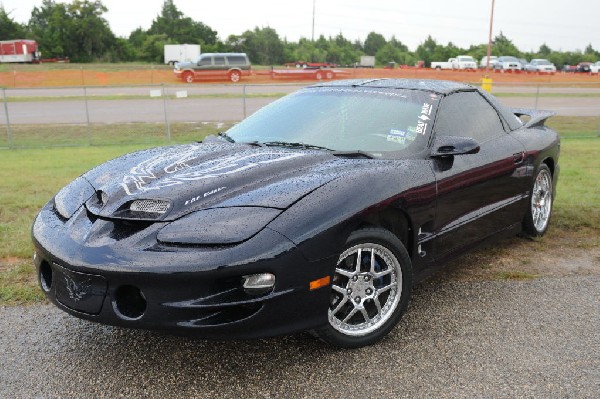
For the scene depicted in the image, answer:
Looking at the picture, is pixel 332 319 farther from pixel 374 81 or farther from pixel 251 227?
pixel 374 81

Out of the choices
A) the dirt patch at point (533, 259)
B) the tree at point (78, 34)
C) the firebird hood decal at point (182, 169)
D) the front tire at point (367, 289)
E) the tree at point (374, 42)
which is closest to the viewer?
the front tire at point (367, 289)

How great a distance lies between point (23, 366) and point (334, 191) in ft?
5.95

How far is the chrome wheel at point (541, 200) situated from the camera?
5174 mm

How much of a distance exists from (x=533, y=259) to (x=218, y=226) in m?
3.10

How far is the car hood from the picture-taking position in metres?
3.00

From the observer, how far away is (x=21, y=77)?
1256 inches

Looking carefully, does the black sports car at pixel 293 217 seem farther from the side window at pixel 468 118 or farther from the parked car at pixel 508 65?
the parked car at pixel 508 65

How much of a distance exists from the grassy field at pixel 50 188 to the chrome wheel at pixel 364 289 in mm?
2103

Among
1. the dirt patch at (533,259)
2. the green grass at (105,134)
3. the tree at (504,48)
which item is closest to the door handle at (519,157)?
the dirt patch at (533,259)

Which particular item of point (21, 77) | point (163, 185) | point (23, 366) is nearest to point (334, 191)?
point (163, 185)

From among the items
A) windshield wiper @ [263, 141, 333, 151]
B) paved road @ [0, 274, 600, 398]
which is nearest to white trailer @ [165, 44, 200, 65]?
windshield wiper @ [263, 141, 333, 151]

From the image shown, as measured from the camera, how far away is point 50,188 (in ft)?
24.8

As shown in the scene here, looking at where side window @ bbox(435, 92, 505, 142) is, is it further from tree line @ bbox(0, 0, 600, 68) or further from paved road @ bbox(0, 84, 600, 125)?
tree line @ bbox(0, 0, 600, 68)

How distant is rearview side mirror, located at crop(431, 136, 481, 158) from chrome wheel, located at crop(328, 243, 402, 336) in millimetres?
830
